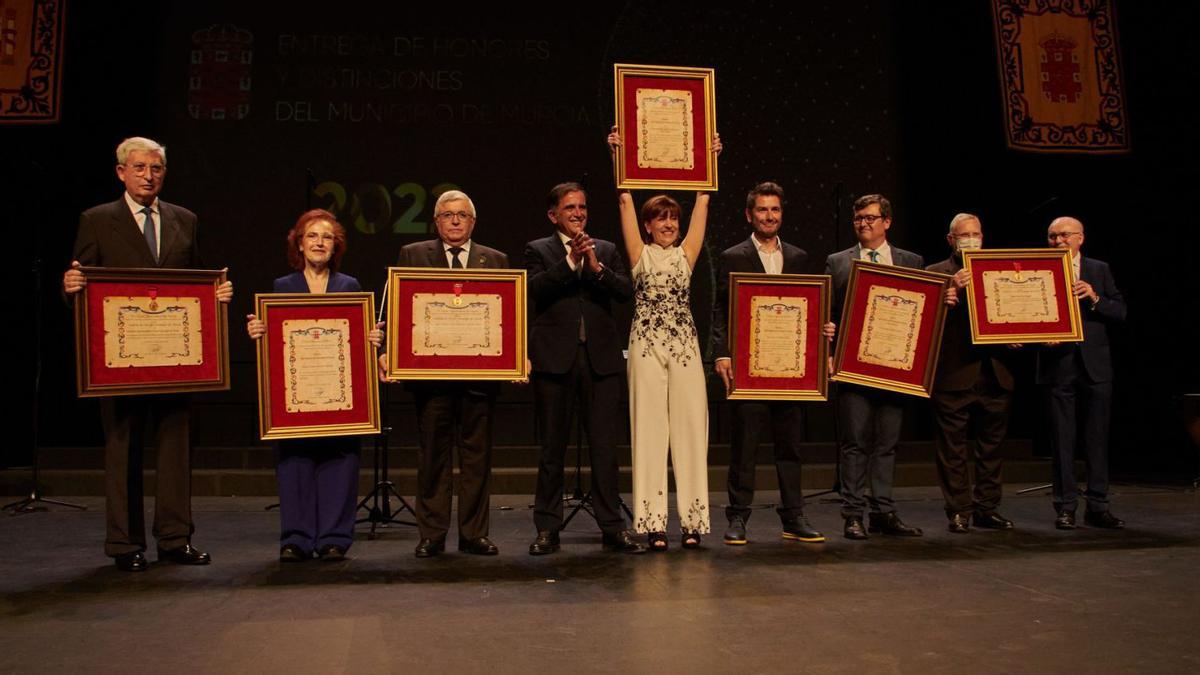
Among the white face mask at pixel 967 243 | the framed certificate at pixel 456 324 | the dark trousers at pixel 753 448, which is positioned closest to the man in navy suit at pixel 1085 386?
the white face mask at pixel 967 243

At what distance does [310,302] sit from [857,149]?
5.16 m

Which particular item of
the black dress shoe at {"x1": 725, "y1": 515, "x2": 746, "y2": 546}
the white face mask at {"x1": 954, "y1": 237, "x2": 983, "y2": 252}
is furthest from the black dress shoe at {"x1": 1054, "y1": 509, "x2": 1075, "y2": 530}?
the black dress shoe at {"x1": 725, "y1": 515, "x2": 746, "y2": 546}

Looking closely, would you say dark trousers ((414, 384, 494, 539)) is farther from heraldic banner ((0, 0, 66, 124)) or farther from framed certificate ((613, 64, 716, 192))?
heraldic banner ((0, 0, 66, 124))

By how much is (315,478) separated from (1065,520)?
11.3ft

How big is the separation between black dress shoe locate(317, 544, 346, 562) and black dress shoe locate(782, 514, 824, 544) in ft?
6.28

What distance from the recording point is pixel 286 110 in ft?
23.7

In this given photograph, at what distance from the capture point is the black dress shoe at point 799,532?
4289 millimetres

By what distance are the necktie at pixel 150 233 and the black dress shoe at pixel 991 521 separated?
3.84 m

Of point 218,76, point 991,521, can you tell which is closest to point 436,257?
point 991,521

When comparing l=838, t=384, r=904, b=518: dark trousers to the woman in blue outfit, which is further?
l=838, t=384, r=904, b=518: dark trousers

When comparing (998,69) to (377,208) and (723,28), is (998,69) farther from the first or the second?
(377,208)

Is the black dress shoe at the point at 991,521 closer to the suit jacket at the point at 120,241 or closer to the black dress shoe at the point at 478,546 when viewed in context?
the black dress shoe at the point at 478,546

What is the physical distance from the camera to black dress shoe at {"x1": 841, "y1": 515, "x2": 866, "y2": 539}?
14.4 feet

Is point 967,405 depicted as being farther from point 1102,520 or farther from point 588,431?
point 588,431
